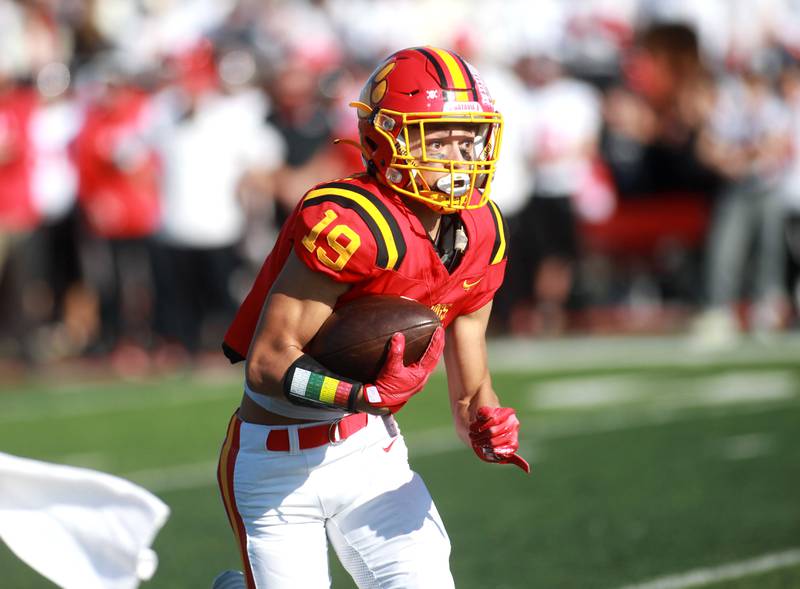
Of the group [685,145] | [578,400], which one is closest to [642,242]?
[685,145]

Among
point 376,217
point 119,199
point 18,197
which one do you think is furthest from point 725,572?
point 18,197

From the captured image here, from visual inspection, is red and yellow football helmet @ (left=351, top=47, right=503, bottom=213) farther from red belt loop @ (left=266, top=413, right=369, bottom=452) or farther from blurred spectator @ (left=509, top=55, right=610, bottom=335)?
blurred spectator @ (left=509, top=55, right=610, bottom=335)

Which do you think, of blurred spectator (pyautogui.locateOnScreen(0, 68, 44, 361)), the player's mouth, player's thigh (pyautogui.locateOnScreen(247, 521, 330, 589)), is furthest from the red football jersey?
blurred spectator (pyautogui.locateOnScreen(0, 68, 44, 361))

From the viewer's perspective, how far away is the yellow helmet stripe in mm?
3453

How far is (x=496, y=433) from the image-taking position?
3.46 meters

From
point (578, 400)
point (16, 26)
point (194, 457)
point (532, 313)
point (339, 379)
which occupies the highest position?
point (339, 379)

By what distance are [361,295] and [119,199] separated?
309 inches

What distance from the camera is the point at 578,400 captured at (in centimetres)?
906

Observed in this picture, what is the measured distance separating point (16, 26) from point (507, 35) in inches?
172

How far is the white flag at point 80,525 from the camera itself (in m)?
3.94

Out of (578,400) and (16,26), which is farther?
(16,26)

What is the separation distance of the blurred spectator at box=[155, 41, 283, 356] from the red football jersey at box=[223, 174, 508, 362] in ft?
23.7

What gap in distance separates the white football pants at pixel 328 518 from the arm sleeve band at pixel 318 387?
28 cm

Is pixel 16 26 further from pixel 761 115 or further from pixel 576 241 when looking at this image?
pixel 761 115
